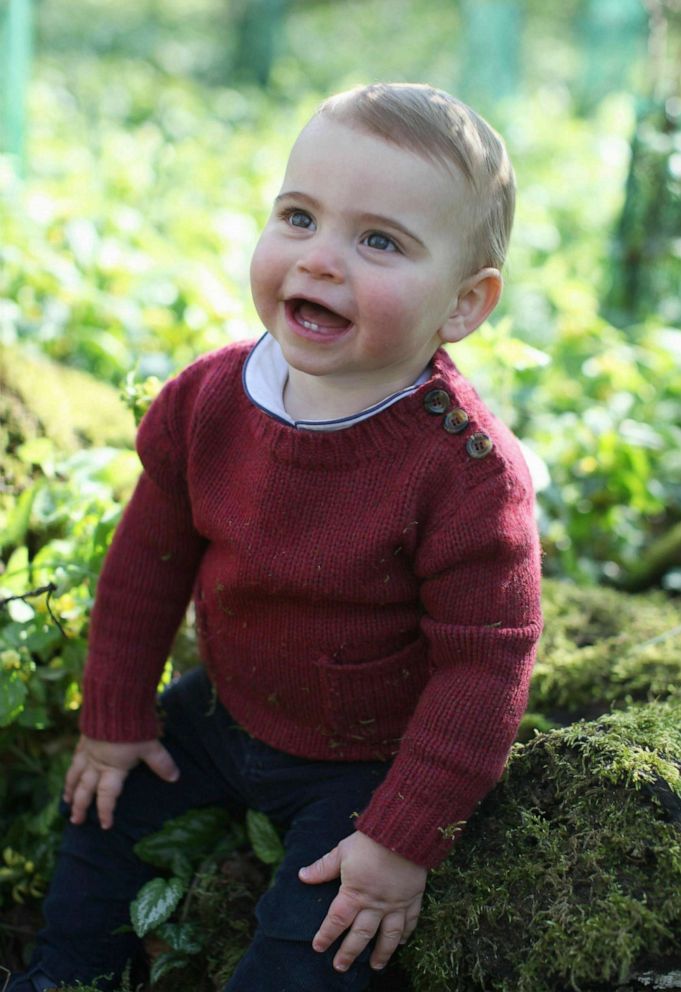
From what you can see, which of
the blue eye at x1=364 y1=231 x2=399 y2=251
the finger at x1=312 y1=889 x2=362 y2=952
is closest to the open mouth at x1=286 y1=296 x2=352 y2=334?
the blue eye at x1=364 y1=231 x2=399 y2=251

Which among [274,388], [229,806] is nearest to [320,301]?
[274,388]

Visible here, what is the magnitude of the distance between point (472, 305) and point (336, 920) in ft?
3.26

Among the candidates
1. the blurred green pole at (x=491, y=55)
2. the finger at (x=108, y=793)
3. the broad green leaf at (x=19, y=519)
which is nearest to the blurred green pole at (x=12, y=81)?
the broad green leaf at (x=19, y=519)

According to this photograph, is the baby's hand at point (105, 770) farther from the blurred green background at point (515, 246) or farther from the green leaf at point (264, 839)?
the blurred green background at point (515, 246)

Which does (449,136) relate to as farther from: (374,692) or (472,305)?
(374,692)

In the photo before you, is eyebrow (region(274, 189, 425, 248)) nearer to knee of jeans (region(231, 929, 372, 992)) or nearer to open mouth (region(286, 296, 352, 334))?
open mouth (region(286, 296, 352, 334))

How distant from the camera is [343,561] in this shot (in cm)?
174

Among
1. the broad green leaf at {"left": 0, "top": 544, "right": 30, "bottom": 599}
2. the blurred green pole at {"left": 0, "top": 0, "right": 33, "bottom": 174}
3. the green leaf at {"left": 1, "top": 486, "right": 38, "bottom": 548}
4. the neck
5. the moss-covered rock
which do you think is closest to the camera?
the neck

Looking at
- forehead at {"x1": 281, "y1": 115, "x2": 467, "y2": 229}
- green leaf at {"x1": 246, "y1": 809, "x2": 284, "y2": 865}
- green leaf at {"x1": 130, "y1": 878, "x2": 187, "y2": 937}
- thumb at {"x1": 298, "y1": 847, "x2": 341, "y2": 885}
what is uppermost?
forehead at {"x1": 281, "y1": 115, "x2": 467, "y2": 229}

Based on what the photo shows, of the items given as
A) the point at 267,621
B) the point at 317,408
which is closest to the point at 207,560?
the point at 267,621

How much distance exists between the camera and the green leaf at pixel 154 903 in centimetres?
188

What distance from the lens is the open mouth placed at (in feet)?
5.44

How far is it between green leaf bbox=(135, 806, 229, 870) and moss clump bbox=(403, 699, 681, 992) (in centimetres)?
50

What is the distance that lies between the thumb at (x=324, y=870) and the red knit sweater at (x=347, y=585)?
0.07 meters
